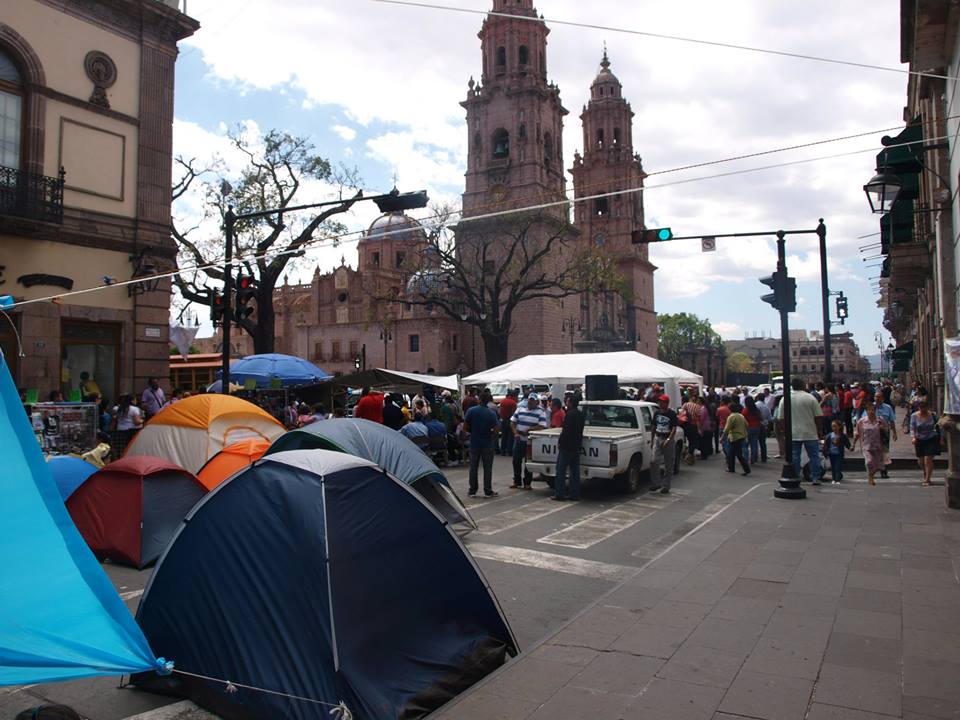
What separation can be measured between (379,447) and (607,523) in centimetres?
368

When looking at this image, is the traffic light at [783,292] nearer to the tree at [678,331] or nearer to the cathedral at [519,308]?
the cathedral at [519,308]

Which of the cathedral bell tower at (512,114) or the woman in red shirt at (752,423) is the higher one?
the cathedral bell tower at (512,114)

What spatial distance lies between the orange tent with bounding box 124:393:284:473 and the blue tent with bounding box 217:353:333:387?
8.65 meters

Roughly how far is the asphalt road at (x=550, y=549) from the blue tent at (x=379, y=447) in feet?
2.55

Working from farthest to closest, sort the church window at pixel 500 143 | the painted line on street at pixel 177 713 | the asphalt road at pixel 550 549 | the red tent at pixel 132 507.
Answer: the church window at pixel 500 143 < the red tent at pixel 132 507 < the asphalt road at pixel 550 549 < the painted line on street at pixel 177 713

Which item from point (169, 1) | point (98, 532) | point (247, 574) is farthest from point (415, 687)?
point (169, 1)

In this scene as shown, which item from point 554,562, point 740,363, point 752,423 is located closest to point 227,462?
point 554,562

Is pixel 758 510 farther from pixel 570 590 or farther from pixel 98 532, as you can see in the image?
pixel 98 532

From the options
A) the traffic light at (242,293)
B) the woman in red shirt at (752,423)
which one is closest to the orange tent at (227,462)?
the traffic light at (242,293)

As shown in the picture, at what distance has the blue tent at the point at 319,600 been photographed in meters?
4.19

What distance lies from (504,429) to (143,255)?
1012cm

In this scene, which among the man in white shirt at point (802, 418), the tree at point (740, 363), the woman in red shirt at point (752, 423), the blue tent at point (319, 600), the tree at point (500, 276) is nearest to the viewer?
the blue tent at point (319, 600)

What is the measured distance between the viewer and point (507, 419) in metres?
18.2

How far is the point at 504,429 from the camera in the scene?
18.7m
